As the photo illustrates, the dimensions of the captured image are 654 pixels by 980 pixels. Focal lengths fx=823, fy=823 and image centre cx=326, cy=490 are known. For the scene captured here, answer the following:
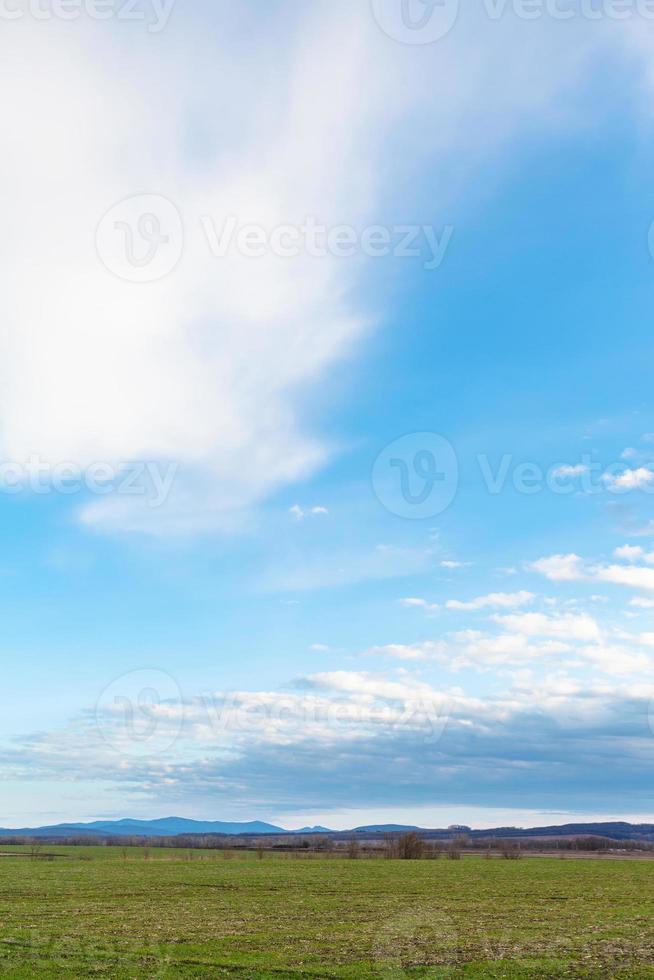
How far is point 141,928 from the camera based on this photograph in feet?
108

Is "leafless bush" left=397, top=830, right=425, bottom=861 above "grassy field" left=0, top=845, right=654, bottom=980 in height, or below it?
above

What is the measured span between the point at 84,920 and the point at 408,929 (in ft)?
46.3

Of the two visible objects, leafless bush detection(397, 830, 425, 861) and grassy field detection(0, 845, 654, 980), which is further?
leafless bush detection(397, 830, 425, 861)

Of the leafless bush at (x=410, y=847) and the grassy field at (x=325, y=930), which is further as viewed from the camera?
the leafless bush at (x=410, y=847)

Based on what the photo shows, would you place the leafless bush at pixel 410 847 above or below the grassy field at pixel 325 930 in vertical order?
above

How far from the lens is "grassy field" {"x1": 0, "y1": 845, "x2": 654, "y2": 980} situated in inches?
953

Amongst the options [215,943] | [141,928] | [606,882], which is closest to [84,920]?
[141,928]

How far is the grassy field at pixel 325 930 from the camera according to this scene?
79.5 feet

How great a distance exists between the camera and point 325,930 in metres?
32.6

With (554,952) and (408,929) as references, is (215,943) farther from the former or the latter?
(554,952)

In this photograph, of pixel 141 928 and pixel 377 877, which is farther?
pixel 377 877

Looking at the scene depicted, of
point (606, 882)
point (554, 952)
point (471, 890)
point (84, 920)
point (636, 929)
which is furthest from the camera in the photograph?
point (606, 882)

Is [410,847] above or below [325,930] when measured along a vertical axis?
above

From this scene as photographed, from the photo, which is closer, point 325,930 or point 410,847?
point 325,930
